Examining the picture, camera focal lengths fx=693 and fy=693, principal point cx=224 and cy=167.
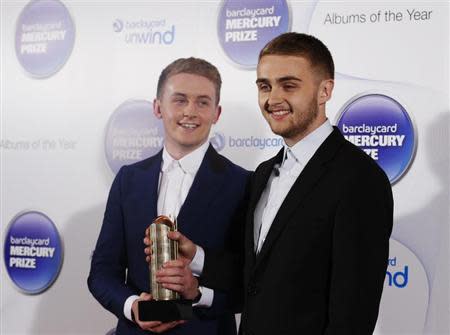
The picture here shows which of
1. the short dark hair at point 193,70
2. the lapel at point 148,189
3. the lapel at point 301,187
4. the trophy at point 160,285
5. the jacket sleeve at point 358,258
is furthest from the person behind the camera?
the short dark hair at point 193,70

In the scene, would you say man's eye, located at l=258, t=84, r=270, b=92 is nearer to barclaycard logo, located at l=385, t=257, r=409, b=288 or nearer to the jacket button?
the jacket button

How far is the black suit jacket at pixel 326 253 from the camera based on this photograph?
6.36 ft

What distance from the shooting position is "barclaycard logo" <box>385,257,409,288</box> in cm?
284

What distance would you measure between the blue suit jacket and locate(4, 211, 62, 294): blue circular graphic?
1.81 ft

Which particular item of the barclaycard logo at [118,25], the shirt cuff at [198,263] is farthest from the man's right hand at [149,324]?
the barclaycard logo at [118,25]

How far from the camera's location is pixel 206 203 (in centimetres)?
301

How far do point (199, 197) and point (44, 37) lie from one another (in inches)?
51.5

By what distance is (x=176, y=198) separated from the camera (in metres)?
3.09

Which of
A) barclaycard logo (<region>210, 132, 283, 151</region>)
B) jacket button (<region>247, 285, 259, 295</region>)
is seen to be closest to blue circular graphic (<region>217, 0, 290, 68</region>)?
barclaycard logo (<region>210, 132, 283, 151</region>)

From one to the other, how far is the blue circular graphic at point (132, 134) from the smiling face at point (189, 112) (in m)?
0.17

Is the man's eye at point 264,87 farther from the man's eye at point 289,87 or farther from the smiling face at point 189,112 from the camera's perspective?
the smiling face at point 189,112

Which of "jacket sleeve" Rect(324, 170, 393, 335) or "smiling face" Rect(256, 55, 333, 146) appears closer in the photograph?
"jacket sleeve" Rect(324, 170, 393, 335)

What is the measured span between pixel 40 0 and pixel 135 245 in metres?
1.48

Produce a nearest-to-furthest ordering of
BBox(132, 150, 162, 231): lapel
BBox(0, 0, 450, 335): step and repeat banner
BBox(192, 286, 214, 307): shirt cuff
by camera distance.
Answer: BBox(192, 286, 214, 307): shirt cuff → BBox(0, 0, 450, 335): step and repeat banner → BBox(132, 150, 162, 231): lapel
